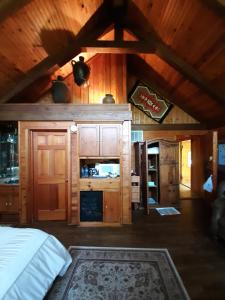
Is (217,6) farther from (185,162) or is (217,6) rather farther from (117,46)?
(185,162)

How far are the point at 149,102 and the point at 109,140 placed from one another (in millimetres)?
2268

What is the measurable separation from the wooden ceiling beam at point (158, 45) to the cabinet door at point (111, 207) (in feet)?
8.64

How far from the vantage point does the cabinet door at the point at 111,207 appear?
4.29 m

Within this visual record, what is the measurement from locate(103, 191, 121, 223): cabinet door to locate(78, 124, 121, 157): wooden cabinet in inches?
31.1

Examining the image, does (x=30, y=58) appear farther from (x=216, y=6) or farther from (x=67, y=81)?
(x=216, y=6)

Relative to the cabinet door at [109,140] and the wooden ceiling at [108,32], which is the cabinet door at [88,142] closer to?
the cabinet door at [109,140]

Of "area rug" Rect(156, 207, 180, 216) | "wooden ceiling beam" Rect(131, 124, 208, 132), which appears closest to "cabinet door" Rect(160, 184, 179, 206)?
"area rug" Rect(156, 207, 180, 216)

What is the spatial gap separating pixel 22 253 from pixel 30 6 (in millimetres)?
2949

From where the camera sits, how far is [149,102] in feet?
19.5

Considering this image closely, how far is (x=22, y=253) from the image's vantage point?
185cm

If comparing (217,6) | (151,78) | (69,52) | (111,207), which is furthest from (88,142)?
(217,6)

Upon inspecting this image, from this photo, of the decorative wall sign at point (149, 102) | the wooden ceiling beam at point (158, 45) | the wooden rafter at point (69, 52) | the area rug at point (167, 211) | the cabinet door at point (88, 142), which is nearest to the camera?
the wooden ceiling beam at point (158, 45)

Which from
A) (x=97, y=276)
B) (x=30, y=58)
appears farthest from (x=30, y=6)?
(x=97, y=276)

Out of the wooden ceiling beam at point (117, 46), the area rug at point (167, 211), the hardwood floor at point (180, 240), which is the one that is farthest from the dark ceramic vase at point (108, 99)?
the area rug at point (167, 211)
